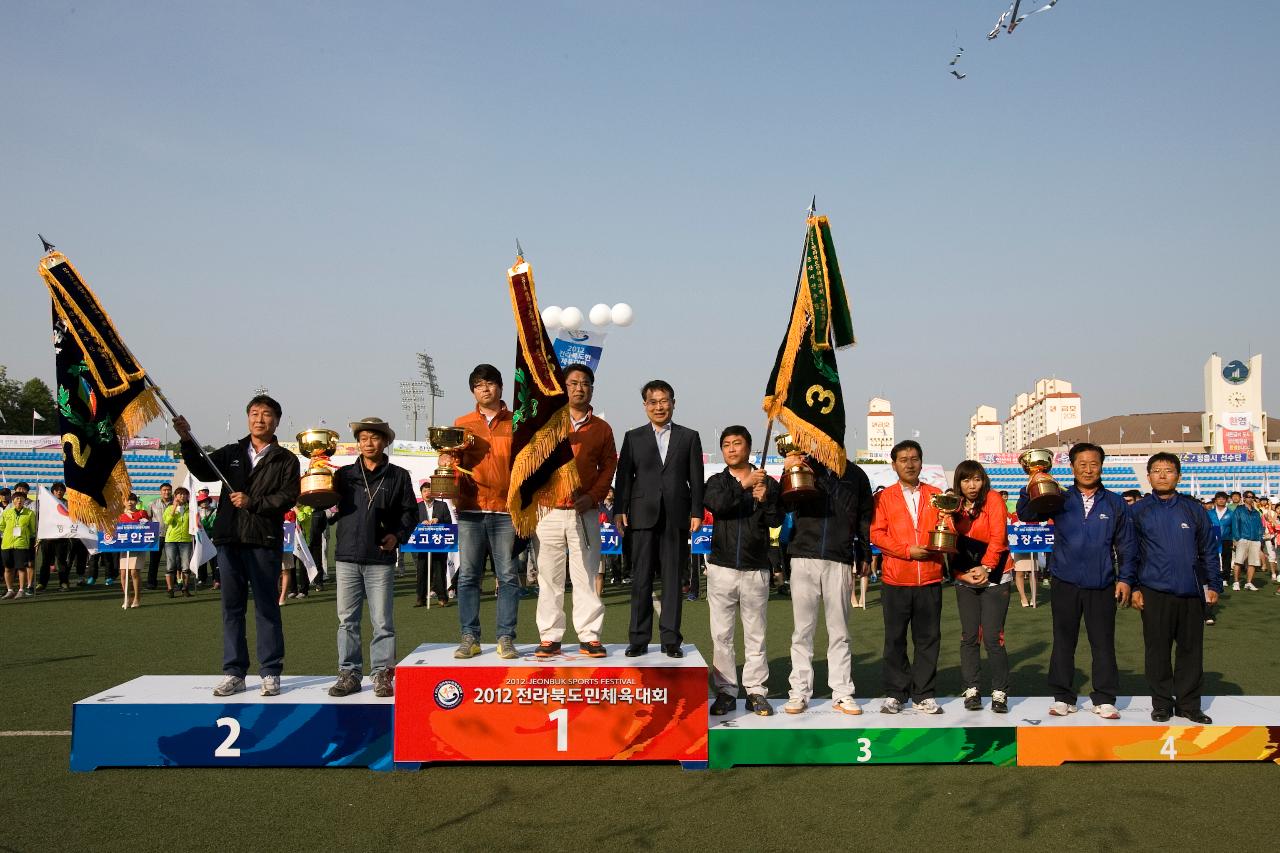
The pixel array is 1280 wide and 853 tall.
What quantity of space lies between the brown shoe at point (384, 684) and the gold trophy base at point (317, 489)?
111 centimetres

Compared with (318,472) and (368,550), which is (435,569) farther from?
(318,472)

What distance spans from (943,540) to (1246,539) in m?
13.2

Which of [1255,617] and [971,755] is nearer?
[971,755]

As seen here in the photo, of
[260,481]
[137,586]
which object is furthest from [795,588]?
[137,586]

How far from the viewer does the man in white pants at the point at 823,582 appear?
18.0 ft

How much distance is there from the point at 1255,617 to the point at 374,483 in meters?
11.7

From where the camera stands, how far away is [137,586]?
12328 millimetres

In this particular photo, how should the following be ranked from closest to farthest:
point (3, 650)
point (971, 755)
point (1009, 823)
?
point (1009, 823) < point (971, 755) < point (3, 650)

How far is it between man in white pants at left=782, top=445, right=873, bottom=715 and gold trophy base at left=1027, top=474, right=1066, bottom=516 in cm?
114

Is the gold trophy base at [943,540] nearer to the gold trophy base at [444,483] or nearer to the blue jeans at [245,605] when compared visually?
the gold trophy base at [444,483]

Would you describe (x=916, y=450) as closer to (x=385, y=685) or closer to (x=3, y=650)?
(x=385, y=685)

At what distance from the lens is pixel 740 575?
Result: 5566 millimetres

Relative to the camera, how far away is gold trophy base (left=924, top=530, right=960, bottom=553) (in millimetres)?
5320

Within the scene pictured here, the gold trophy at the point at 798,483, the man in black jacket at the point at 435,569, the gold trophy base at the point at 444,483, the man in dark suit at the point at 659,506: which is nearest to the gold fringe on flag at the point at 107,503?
the gold trophy base at the point at 444,483
